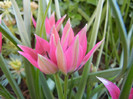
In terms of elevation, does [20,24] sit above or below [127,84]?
above

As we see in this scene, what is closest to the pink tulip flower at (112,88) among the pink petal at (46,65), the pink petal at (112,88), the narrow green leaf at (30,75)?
the pink petal at (112,88)

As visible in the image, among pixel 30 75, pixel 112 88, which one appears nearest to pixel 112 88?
pixel 112 88

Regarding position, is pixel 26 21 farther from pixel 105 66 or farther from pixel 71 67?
pixel 105 66

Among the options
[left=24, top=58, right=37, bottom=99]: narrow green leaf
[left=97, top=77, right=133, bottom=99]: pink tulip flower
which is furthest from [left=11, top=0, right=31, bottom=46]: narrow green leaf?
[left=97, top=77, right=133, bottom=99]: pink tulip flower

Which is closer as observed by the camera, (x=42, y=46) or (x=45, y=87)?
(x=42, y=46)

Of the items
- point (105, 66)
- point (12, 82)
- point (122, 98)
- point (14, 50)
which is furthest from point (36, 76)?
point (105, 66)

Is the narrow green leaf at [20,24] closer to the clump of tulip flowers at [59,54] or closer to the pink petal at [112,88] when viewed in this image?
the clump of tulip flowers at [59,54]

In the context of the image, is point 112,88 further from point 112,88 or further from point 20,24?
point 20,24
